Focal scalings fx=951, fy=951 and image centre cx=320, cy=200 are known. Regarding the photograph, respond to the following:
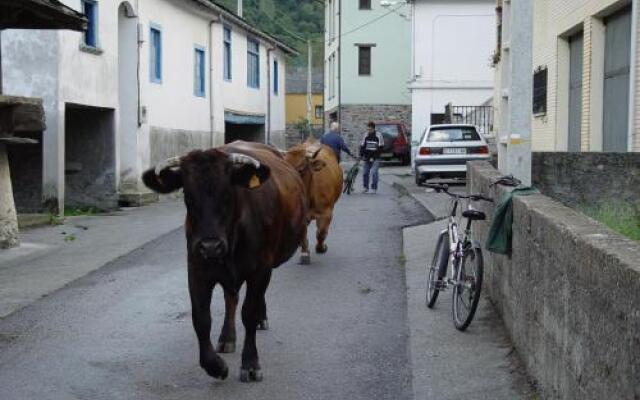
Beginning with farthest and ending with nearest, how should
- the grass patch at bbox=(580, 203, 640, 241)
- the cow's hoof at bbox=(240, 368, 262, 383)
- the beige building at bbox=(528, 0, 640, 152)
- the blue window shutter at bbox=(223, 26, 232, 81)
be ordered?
the blue window shutter at bbox=(223, 26, 232, 81) → the beige building at bbox=(528, 0, 640, 152) → the grass patch at bbox=(580, 203, 640, 241) → the cow's hoof at bbox=(240, 368, 262, 383)

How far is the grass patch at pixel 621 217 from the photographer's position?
25.4 ft

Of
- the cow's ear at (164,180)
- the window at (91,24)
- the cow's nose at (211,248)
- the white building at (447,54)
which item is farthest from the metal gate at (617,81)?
the white building at (447,54)

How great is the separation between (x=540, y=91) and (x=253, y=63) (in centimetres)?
1724

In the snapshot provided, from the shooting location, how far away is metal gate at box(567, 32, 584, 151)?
664 inches

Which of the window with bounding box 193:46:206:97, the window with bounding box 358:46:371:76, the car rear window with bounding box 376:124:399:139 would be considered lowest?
the car rear window with bounding box 376:124:399:139

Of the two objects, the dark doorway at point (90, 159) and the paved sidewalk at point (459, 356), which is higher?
the dark doorway at point (90, 159)

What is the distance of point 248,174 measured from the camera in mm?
5969

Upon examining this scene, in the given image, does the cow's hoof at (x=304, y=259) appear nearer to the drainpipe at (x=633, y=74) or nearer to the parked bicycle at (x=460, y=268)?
the parked bicycle at (x=460, y=268)

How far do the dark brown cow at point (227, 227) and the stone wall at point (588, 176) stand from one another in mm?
5384

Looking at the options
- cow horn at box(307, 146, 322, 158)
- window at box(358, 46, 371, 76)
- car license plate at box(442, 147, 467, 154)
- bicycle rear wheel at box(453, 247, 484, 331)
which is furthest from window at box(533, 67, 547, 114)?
window at box(358, 46, 371, 76)

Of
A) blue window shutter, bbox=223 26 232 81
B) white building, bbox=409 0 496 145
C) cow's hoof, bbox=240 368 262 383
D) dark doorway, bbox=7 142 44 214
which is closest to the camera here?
cow's hoof, bbox=240 368 262 383

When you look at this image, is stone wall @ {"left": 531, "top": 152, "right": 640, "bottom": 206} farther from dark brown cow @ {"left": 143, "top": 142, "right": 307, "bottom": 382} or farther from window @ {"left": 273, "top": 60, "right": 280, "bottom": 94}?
window @ {"left": 273, "top": 60, "right": 280, "bottom": 94}

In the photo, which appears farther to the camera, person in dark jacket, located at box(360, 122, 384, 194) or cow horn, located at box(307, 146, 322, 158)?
person in dark jacket, located at box(360, 122, 384, 194)

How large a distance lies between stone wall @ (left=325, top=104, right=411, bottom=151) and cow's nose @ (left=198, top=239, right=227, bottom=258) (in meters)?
Result: 45.3
